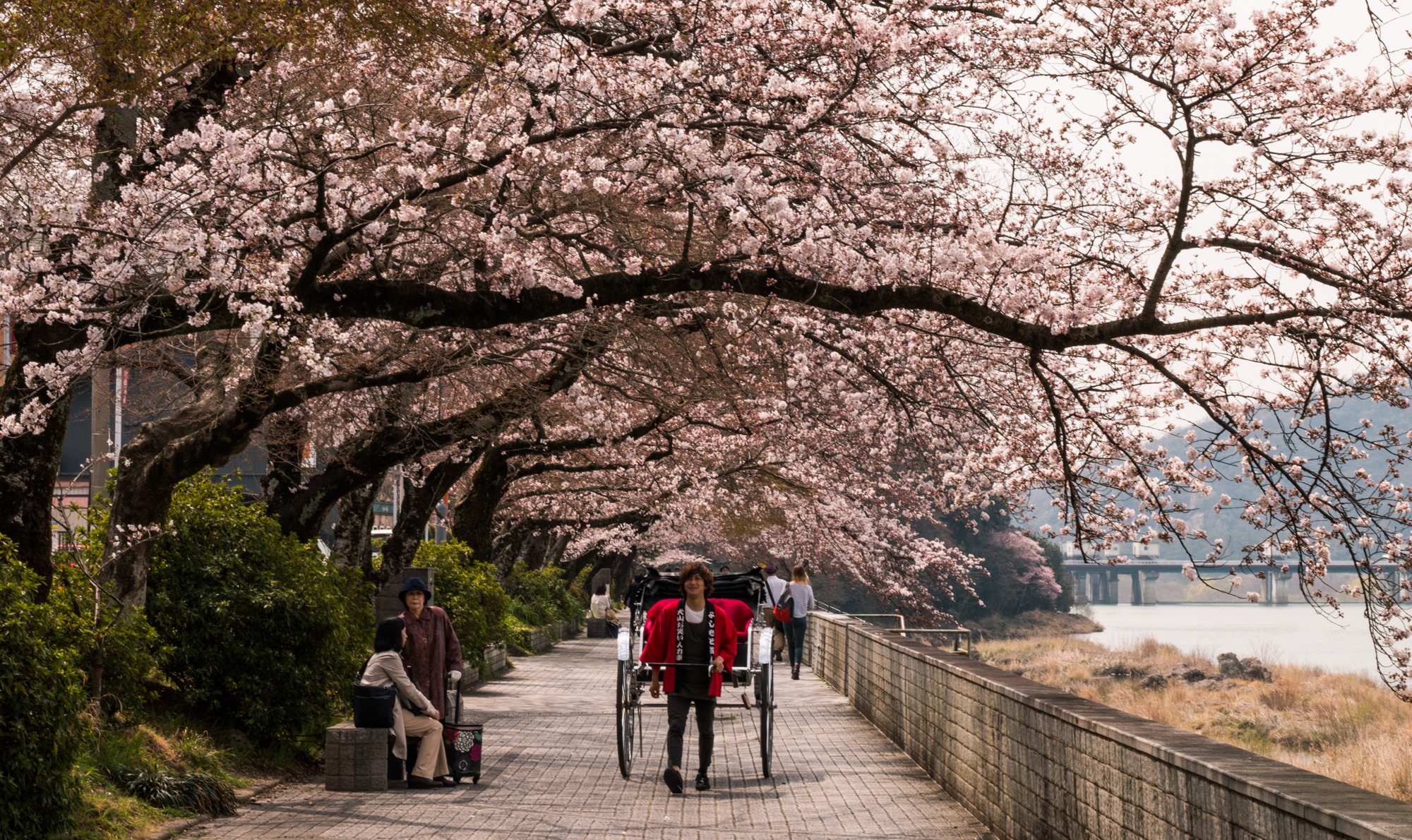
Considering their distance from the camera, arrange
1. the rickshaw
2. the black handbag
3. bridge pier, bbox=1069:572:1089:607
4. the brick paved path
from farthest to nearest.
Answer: bridge pier, bbox=1069:572:1089:607 < the rickshaw < the black handbag < the brick paved path

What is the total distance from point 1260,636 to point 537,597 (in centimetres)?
6326

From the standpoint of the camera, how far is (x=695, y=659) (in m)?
10.5

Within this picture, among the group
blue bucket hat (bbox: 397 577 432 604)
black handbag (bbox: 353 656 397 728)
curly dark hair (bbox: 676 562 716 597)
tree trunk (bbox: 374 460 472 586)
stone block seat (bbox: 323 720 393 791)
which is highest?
tree trunk (bbox: 374 460 472 586)

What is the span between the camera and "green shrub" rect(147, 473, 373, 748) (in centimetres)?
1069

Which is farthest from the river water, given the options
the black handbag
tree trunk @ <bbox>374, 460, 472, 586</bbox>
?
the black handbag

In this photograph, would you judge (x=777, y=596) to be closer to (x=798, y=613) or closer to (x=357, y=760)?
(x=798, y=613)

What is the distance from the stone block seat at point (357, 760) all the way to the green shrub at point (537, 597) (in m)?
20.8

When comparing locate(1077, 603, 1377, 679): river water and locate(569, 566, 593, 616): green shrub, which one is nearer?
locate(1077, 603, 1377, 679): river water

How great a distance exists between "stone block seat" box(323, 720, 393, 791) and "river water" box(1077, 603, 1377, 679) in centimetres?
2591

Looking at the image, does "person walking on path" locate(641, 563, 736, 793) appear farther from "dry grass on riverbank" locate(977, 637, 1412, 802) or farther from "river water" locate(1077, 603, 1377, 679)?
"river water" locate(1077, 603, 1377, 679)

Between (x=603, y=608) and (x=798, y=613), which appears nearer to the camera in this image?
(x=798, y=613)

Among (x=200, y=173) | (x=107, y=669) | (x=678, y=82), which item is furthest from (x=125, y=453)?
(x=678, y=82)

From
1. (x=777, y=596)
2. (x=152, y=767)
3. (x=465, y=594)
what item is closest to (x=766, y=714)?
(x=152, y=767)

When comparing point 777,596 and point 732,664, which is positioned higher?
point 777,596
